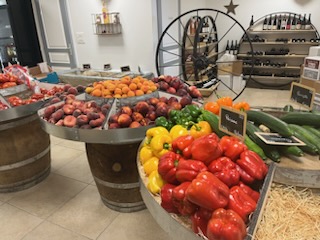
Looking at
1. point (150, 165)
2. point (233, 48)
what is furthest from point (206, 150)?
point (233, 48)

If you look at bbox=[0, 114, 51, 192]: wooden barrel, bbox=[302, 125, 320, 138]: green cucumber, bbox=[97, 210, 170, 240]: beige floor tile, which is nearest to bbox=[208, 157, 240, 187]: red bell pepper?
bbox=[302, 125, 320, 138]: green cucumber

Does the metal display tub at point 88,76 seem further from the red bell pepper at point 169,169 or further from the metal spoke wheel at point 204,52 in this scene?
the red bell pepper at point 169,169

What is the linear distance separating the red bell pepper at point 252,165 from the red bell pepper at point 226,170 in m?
0.04

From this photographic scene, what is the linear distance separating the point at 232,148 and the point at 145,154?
0.46 meters

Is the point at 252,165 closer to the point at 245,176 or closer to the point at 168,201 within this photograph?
the point at 245,176

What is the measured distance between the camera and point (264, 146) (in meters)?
1.21

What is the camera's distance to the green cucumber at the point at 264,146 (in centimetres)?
115

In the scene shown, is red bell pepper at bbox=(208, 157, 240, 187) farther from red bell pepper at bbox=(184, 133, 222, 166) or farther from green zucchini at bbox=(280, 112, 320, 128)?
green zucchini at bbox=(280, 112, 320, 128)

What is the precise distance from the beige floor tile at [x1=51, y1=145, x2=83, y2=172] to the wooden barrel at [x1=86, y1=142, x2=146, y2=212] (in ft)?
3.78

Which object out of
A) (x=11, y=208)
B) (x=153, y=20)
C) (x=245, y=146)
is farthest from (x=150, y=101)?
(x=153, y=20)

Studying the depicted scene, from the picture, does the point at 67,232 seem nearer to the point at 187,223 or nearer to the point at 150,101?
the point at 150,101

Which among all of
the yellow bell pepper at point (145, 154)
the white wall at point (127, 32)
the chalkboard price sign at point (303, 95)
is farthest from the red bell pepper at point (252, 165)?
→ the white wall at point (127, 32)

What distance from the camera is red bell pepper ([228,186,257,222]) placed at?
34.9 inches

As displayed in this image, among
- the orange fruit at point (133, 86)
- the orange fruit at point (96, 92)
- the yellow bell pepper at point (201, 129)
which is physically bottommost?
the yellow bell pepper at point (201, 129)
